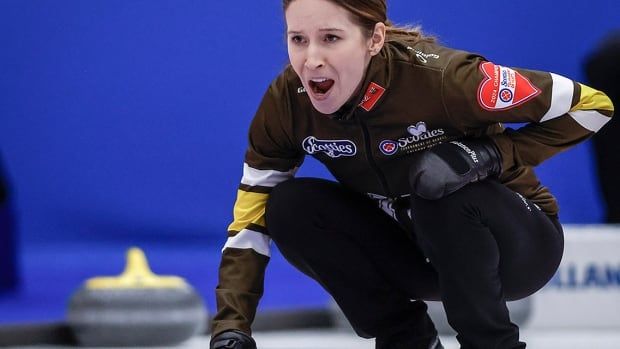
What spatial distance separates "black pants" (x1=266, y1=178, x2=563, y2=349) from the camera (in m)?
2.03

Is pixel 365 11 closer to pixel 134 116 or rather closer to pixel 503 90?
pixel 503 90

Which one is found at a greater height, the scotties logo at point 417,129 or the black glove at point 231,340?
the scotties logo at point 417,129

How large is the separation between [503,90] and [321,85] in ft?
0.98

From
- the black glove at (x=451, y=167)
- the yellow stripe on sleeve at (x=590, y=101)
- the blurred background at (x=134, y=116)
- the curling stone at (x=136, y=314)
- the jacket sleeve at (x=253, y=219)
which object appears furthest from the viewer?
the blurred background at (x=134, y=116)

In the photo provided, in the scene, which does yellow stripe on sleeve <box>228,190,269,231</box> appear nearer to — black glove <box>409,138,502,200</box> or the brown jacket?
the brown jacket

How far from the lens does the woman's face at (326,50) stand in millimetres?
2020

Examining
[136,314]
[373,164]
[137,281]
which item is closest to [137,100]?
[137,281]

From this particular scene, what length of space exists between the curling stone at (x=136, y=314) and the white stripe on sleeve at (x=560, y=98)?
51.4 inches

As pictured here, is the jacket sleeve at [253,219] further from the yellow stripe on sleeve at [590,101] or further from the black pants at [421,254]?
the yellow stripe on sleeve at [590,101]

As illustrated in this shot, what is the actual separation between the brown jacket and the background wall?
213 centimetres

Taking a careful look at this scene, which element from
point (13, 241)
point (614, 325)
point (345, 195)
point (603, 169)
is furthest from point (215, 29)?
point (345, 195)

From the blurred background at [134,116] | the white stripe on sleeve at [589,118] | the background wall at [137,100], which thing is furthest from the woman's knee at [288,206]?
the background wall at [137,100]

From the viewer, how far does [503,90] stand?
2049 mm

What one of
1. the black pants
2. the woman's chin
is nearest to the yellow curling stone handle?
the black pants
